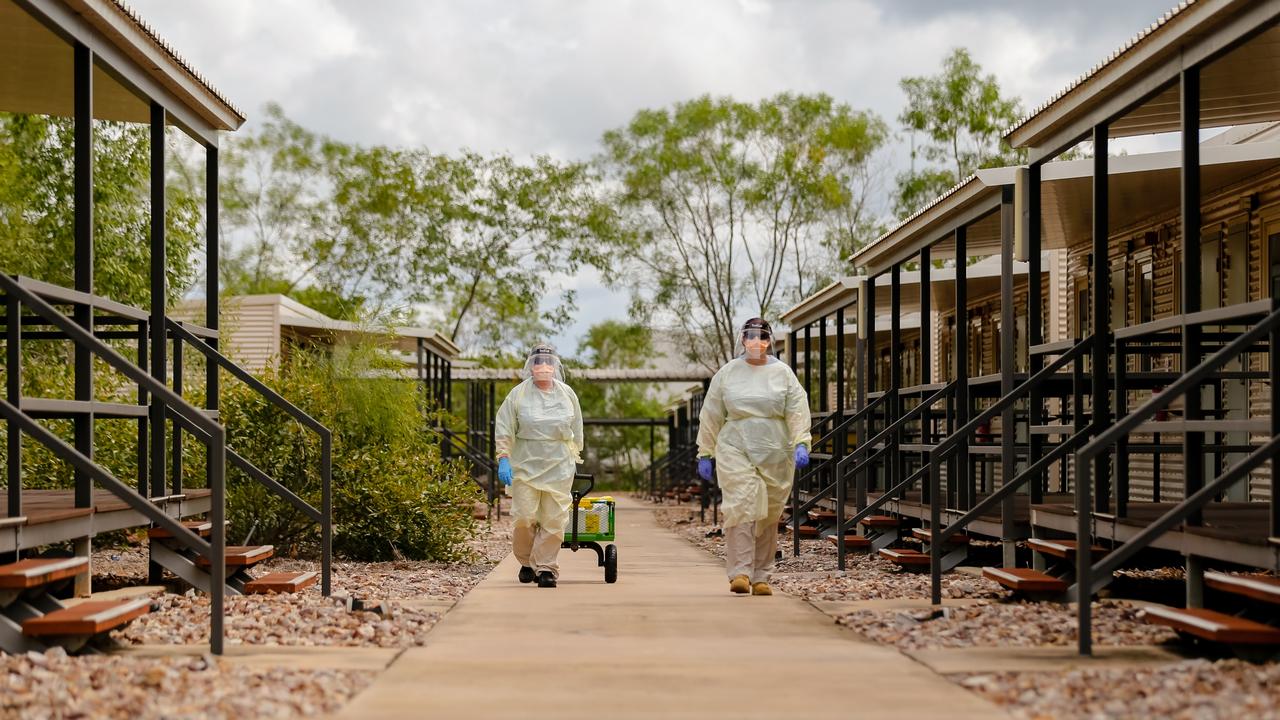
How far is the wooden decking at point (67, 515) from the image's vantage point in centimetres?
677

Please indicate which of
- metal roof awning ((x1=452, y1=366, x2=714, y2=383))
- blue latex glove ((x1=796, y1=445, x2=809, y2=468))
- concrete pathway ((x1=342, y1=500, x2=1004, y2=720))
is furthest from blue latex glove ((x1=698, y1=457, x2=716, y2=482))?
metal roof awning ((x1=452, y1=366, x2=714, y2=383))

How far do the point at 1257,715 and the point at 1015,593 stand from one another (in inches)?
147

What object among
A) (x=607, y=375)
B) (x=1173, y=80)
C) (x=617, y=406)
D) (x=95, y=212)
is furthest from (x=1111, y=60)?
(x=617, y=406)

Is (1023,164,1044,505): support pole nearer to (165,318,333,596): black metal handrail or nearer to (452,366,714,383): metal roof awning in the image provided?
(165,318,333,596): black metal handrail

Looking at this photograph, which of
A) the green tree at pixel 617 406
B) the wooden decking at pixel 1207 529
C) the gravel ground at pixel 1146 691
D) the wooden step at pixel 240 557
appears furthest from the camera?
the green tree at pixel 617 406

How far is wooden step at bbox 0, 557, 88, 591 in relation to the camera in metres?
6.23

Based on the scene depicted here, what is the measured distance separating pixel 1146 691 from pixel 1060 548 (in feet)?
10.8

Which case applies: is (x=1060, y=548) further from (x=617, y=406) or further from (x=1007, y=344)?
(x=617, y=406)

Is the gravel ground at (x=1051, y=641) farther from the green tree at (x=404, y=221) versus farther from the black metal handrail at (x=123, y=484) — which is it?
the green tree at (x=404, y=221)

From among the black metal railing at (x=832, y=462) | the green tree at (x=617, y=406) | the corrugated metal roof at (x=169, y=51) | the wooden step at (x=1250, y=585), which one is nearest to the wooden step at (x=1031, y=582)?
the wooden step at (x=1250, y=585)

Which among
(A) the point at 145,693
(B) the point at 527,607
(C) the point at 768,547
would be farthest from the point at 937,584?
(A) the point at 145,693

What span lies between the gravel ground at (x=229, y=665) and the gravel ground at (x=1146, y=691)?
2.53m

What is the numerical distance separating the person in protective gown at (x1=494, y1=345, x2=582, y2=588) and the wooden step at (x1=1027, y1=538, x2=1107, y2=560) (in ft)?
11.4

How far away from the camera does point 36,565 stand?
661 centimetres
